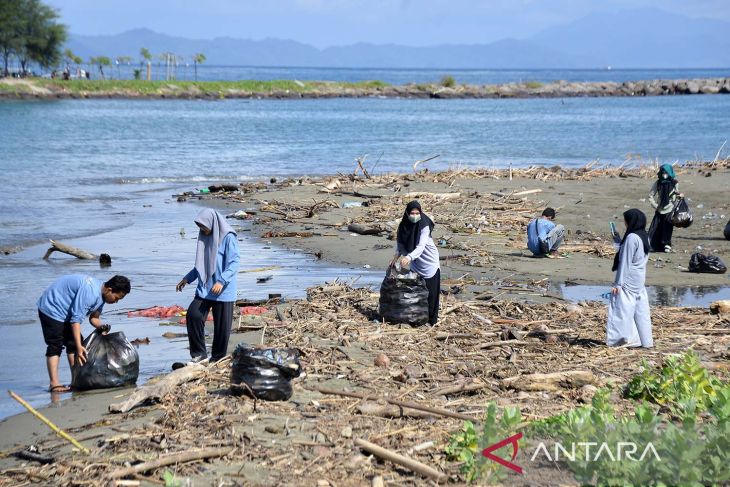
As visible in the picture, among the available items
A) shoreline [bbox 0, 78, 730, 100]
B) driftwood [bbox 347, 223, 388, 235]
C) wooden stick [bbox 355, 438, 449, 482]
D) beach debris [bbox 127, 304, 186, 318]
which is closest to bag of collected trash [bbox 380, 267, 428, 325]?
beach debris [bbox 127, 304, 186, 318]

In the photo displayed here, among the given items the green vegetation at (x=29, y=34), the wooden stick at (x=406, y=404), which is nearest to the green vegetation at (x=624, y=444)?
the wooden stick at (x=406, y=404)

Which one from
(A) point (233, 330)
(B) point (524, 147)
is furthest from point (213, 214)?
(B) point (524, 147)

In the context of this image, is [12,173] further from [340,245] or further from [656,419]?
[656,419]

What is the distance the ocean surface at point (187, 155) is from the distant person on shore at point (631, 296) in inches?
179

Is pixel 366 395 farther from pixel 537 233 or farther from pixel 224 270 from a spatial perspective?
pixel 537 233

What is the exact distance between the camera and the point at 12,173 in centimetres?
3362

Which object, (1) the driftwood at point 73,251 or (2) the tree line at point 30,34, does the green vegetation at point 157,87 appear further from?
(1) the driftwood at point 73,251

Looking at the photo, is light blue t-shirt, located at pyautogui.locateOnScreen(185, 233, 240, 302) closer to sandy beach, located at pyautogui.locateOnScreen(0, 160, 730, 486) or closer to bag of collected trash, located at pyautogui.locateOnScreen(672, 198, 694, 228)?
sandy beach, located at pyautogui.locateOnScreen(0, 160, 730, 486)

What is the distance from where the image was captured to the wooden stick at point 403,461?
245 inches

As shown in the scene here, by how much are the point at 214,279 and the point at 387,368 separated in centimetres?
187

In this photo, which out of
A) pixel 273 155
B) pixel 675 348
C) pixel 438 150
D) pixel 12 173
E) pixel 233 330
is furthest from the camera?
pixel 438 150

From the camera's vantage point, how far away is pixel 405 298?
10.7m

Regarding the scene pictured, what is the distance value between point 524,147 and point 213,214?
125ft

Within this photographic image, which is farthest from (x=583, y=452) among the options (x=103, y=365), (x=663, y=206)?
(x=663, y=206)
